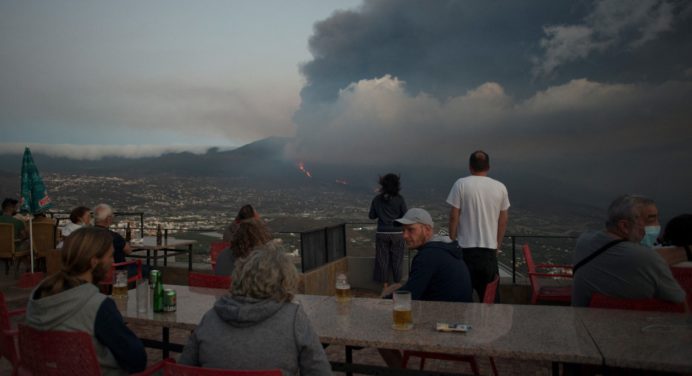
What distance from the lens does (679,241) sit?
3.55 m

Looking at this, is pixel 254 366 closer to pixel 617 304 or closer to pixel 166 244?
pixel 617 304

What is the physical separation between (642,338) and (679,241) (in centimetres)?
197

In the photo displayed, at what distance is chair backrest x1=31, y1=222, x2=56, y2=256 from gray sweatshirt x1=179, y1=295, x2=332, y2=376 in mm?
8058

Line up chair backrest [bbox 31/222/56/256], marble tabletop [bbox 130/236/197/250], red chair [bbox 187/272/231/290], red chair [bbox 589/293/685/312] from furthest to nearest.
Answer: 1. chair backrest [bbox 31/222/56/256]
2. marble tabletop [bbox 130/236/197/250]
3. red chair [bbox 187/272/231/290]
4. red chair [bbox 589/293/685/312]

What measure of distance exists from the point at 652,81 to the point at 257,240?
46.3 feet

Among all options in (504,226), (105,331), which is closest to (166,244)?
(504,226)

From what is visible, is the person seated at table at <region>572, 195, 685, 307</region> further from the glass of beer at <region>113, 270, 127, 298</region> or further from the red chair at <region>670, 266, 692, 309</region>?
the glass of beer at <region>113, 270, 127, 298</region>

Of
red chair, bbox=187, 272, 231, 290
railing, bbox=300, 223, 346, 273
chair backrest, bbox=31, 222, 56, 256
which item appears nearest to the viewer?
red chair, bbox=187, 272, 231, 290

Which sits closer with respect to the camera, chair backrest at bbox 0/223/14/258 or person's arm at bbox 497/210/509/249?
person's arm at bbox 497/210/509/249

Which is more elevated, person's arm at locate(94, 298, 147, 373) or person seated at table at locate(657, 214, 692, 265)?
person seated at table at locate(657, 214, 692, 265)

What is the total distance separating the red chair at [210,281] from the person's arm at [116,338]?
1.30m

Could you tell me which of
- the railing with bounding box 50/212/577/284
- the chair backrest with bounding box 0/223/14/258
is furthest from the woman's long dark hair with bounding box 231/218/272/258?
the chair backrest with bounding box 0/223/14/258

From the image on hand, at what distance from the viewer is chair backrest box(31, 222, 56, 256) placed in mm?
8445

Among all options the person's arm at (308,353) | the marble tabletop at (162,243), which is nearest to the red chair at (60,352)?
the person's arm at (308,353)
